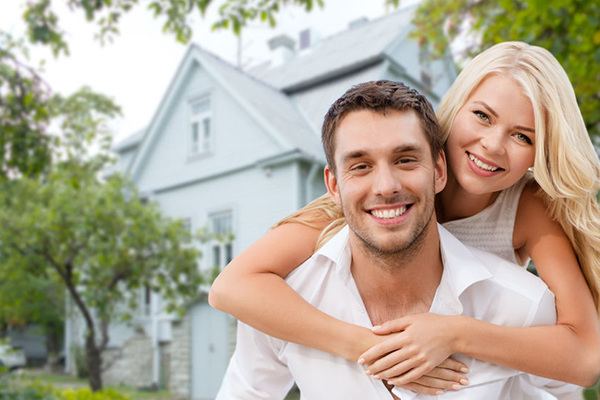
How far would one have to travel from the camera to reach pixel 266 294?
204 centimetres

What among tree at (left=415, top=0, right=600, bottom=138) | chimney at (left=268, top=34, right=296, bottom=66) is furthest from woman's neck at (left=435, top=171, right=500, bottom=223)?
chimney at (left=268, top=34, right=296, bottom=66)

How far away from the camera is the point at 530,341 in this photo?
1910 mm

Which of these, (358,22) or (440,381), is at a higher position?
(358,22)

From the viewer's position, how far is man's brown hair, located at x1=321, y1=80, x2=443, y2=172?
75.9 inches

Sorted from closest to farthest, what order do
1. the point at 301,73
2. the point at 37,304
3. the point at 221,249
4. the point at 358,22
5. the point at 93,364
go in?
the point at 93,364, the point at 221,249, the point at 301,73, the point at 358,22, the point at 37,304

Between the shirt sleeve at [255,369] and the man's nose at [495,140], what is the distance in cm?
104

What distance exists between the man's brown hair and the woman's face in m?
0.13

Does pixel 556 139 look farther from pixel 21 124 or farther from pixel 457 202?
pixel 21 124

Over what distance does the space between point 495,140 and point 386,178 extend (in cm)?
47

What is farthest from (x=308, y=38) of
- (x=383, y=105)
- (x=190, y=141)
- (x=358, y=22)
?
(x=383, y=105)

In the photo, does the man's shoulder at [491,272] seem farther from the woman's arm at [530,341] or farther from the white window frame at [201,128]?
the white window frame at [201,128]

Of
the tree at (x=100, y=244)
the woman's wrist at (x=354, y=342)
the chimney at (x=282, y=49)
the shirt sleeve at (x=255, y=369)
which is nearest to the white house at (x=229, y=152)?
the chimney at (x=282, y=49)

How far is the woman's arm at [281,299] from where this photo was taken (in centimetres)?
195

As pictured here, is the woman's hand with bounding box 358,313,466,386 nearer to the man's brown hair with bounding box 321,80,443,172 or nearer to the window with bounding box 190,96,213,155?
the man's brown hair with bounding box 321,80,443,172
